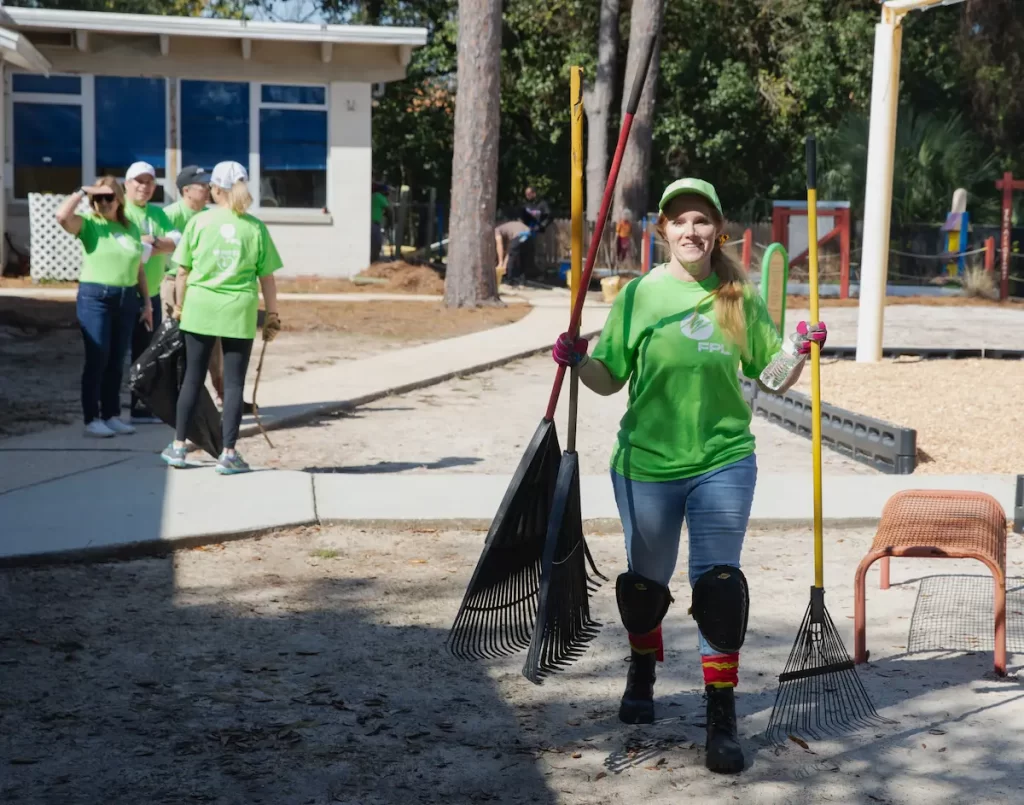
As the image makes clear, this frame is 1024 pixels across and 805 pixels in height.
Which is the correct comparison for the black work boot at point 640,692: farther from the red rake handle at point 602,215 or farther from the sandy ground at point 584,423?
the sandy ground at point 584,423

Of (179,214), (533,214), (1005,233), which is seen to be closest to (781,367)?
(179,214)

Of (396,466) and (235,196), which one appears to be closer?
(235,196)

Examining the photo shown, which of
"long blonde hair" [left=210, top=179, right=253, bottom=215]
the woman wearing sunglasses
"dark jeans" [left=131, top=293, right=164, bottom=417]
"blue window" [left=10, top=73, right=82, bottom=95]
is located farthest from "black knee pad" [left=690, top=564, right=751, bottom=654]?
"blue window" [left=10, top=73, right=82, bottom=95]

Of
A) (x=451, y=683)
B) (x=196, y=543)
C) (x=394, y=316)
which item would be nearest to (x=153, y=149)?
(x=394, y=316)

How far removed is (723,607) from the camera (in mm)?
4395

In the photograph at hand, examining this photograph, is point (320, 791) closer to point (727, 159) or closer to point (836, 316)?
point (836, 316)

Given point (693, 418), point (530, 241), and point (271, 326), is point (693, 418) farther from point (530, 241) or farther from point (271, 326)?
Result: point (530, 241)

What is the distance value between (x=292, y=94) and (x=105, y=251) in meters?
16.0

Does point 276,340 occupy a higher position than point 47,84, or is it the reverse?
point 47,84

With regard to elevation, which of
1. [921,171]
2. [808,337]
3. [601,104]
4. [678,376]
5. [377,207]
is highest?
[601,104]

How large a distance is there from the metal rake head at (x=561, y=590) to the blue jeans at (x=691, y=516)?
0.54 feet

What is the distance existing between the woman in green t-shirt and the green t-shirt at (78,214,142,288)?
5.72 meters

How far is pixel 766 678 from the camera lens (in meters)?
5.35

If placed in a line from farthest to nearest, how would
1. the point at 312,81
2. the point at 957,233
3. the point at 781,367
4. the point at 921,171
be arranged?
the point at 921,171 → the point at 957,233 → the point at 312,81 → the point at 781,367
